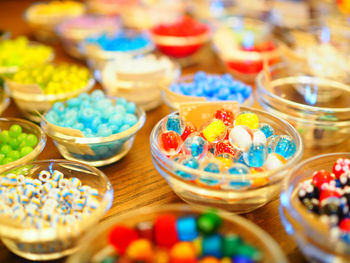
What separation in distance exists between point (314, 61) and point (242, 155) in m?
1.03

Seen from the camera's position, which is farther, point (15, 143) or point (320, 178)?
point (15, 143)

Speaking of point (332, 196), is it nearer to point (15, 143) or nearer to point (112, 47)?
point (15, 143)

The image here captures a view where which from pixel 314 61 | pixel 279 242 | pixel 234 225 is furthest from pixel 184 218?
pixel 314 61

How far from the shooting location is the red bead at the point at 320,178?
95 cm

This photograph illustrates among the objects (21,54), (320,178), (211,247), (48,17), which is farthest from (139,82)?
(48,17)

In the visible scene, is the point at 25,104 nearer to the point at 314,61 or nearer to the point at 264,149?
the point at 264,149

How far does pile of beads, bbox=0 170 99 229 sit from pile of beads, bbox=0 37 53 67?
38.1 inches

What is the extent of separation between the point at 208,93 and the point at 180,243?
2.85 ft

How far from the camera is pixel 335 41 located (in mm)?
2193

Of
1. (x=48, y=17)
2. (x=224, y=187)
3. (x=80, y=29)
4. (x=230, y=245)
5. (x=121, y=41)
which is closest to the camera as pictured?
(x=230, y=245)

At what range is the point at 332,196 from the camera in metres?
0.88

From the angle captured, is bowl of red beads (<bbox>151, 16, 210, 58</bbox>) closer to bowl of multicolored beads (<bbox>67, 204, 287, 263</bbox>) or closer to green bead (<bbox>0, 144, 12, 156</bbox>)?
green bead (<bbox>0, 144, 12, 156</bbox>)

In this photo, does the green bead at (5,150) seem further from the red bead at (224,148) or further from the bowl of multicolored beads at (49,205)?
the red bead at (224,148)

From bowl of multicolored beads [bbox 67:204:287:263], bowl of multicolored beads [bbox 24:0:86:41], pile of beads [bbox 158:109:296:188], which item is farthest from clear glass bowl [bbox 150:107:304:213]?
bowl of multicolored beads [bbox 24:0:86:41]
